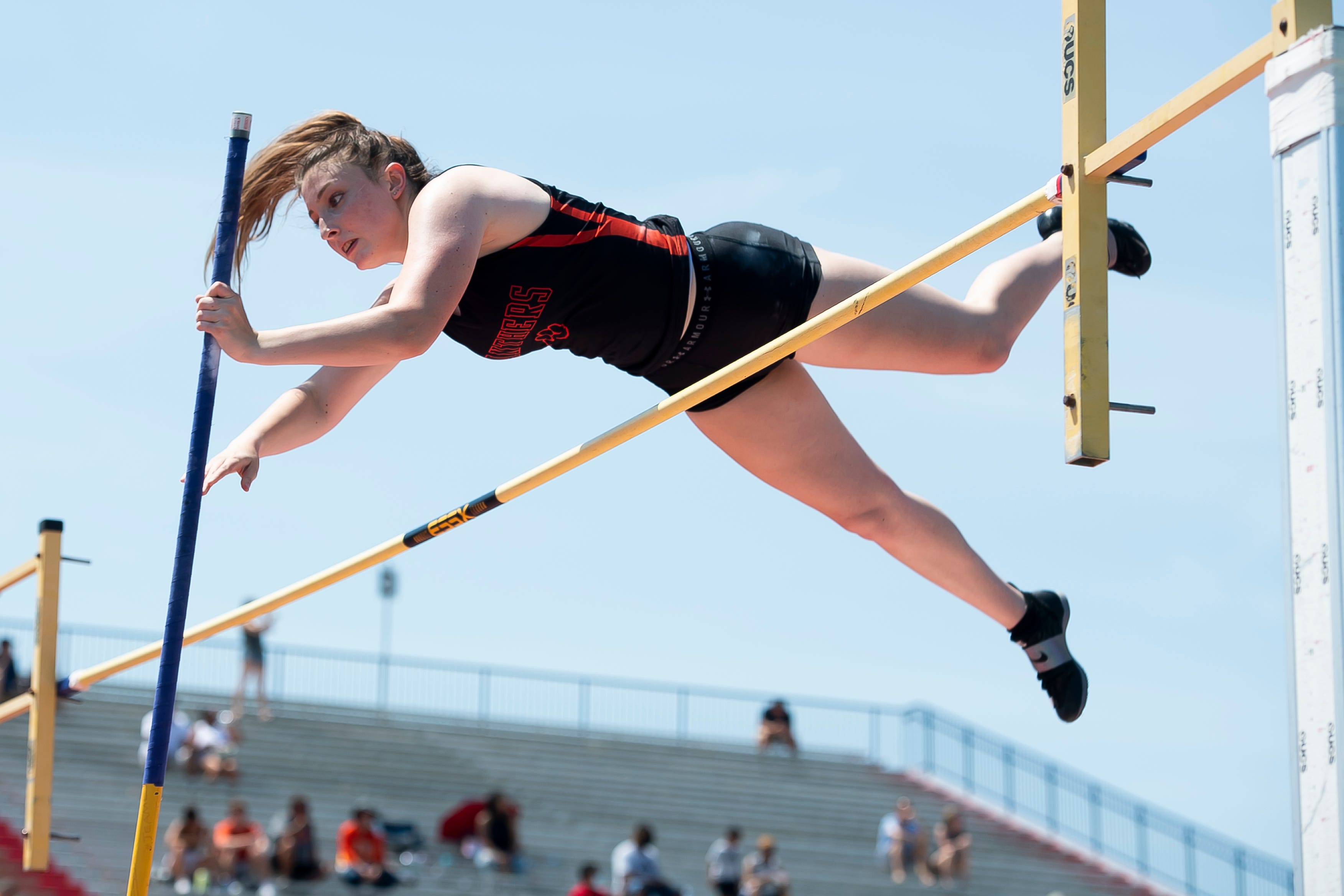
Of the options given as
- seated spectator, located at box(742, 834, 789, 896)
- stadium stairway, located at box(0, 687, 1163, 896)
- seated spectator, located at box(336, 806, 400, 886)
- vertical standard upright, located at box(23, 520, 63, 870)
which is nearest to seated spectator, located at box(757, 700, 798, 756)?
stadium stairway, located at box(0, 687, 1163, 896)

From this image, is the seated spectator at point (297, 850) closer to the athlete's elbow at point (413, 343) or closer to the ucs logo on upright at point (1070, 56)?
the athlete's elbow at point (413, 343)

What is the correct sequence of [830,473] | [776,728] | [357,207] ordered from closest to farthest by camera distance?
1. [357,207]
2. [830,473]
3. [776,728]

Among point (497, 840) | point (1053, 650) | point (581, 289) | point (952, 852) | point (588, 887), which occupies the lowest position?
point (588, 887)

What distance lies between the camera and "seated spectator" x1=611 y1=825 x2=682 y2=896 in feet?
39.7

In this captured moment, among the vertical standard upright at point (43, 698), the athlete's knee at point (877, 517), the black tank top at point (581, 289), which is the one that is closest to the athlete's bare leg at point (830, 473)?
the athlete's knee at point (877, 517)

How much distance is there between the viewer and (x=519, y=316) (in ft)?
11.6

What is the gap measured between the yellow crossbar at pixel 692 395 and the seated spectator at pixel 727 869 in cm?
904

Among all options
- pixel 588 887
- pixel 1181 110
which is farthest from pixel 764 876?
pixel 1181 110

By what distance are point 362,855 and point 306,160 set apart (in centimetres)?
917

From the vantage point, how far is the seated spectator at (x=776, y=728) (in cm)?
1756

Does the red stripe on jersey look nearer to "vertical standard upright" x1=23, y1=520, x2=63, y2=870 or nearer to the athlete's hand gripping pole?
the athlete's hand gripping pole

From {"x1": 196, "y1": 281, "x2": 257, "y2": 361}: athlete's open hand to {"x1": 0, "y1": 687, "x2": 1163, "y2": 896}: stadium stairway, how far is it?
904 cm

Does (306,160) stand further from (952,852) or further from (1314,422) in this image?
(952,852)

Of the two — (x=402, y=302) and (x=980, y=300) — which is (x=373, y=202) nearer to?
(x=402, y=302)
